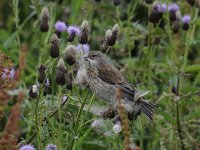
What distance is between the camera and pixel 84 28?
2.75m

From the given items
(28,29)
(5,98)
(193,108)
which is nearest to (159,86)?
(193,108)

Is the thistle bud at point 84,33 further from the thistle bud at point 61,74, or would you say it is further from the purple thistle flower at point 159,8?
the purple thistle flower at point 159,8

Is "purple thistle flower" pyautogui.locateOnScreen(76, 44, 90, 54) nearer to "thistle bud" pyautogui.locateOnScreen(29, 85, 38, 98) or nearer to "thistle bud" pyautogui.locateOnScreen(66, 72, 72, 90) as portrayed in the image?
"thistle bud" pyautogui.locateOnScreen(66, 72, 72, 90)

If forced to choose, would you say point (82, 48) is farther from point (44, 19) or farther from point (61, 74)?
point (44, 19)

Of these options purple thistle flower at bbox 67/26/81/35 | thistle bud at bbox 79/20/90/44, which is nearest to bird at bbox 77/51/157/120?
thistle bud at bbox 79/20/90/44

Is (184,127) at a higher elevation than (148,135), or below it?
higher

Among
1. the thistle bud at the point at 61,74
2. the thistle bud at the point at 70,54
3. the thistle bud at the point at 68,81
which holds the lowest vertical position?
the thistle bud at the point at 68,81

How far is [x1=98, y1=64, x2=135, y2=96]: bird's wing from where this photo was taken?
259cm

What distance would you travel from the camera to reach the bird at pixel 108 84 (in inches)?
98.0

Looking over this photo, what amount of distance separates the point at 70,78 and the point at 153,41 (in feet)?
4.97

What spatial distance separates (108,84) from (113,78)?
48 mm

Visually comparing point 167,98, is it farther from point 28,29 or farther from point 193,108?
point 28,29

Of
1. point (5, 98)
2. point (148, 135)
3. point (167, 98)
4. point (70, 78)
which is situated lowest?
point (148, 135)

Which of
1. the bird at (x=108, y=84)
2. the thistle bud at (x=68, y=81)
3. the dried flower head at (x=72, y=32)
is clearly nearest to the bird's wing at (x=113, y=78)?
the bird at (x=108, y=84)
